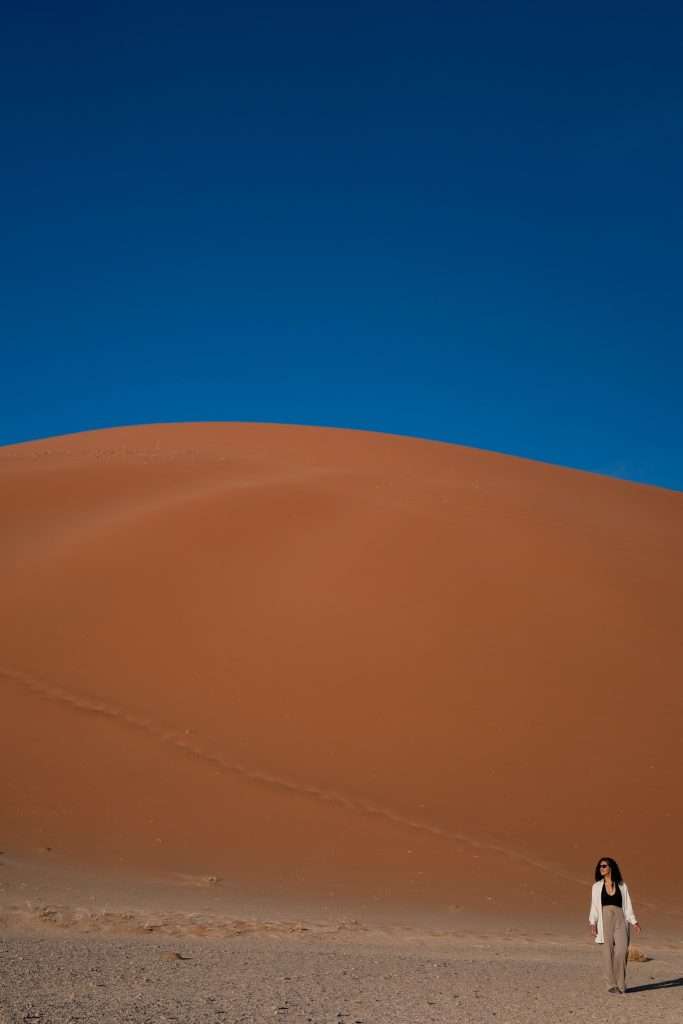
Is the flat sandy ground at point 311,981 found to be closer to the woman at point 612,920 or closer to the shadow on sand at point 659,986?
the shadow on sand at point 659,986

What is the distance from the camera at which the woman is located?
271 inches

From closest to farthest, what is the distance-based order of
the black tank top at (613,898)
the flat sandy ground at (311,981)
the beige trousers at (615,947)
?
the flat sandy ground at (311,981) < the beige trousers at (615,947) < the black tank top at (613,898)

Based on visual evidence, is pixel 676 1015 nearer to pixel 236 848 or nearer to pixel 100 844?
pixel 236 848

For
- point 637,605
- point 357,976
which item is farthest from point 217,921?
point 637,605

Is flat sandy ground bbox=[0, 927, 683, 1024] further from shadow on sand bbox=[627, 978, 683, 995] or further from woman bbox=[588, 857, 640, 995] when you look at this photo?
woman bbox=[588, 857, 640, 995]

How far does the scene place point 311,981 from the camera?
6117 mm

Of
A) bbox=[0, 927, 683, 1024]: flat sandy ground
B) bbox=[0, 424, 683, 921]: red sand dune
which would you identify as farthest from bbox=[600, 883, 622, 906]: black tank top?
bbox=[0, 424, 683, 921]: red sand dune

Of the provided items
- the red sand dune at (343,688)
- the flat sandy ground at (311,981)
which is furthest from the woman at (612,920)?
the red sand dune at (343,688)

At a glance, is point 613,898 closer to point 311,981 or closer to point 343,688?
point 311,981

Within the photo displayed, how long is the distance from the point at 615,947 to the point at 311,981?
2.27 meters

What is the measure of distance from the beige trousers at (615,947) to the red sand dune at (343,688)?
275 cm

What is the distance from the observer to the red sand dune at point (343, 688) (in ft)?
33.7

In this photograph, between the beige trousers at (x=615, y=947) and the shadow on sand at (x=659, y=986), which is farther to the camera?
the shadow on sand at (x=659, y=986)

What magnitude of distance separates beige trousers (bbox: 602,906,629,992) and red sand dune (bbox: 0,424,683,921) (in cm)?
275
